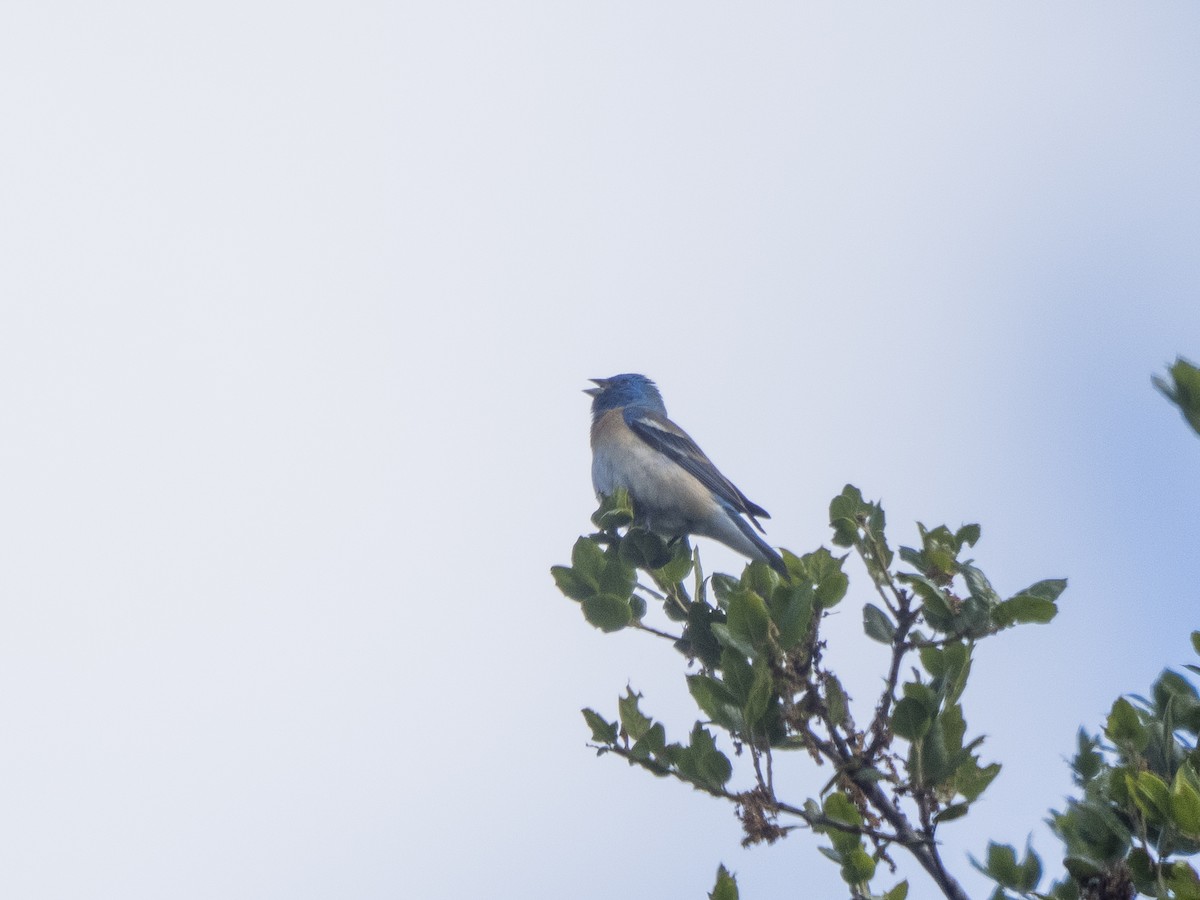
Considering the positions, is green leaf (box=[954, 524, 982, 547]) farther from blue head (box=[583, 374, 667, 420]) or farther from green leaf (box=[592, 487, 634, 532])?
blue head (box=[583, 374, 667, 420])

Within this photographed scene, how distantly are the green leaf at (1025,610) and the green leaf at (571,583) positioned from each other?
1574mm

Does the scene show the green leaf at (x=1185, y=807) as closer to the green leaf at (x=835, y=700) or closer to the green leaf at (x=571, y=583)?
the green leaf at (x=835, y=700)

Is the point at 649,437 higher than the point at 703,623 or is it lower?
higher

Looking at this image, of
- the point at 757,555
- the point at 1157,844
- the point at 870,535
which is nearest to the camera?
the point at 1157,844

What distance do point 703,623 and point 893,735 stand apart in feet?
3.39

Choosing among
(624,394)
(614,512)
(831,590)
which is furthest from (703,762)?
(624,394)

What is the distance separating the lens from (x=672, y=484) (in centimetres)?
1033

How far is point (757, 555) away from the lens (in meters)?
10.3

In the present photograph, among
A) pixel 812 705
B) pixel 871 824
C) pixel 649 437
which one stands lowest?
pixel 871 824

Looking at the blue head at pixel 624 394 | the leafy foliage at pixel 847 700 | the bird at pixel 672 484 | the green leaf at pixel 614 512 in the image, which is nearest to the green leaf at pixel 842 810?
the leafy foliage at pixel 847 700

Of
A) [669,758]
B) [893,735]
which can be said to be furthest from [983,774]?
[669,758]

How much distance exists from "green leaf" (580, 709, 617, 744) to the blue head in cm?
728

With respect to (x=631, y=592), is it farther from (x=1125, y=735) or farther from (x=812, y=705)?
(x=1125, y=735)

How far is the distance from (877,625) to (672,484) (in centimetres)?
562
